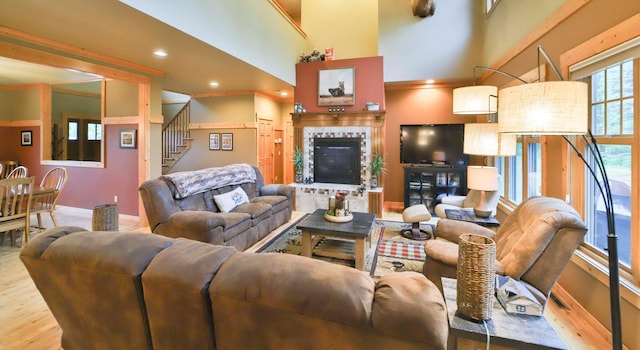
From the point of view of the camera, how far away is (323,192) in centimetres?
603

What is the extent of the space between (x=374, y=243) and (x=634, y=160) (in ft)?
9.20

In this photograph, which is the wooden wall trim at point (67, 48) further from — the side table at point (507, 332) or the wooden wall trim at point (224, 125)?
the side table at point (507, 332)

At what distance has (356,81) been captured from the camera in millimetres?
6094

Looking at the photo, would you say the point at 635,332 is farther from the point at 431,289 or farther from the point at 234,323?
the point at 234,323

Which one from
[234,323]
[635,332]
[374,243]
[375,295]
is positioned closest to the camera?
[375,295]

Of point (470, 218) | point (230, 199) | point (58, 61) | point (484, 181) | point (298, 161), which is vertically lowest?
point (470, 218)

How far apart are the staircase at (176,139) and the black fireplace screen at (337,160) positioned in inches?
143

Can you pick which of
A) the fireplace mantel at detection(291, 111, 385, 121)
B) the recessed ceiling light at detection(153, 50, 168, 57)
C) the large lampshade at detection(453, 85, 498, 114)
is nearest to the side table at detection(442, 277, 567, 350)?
the large lampshade at detection(453, 85, 498, 114)

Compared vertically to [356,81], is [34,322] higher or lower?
lower

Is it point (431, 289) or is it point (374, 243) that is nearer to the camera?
point (431, 289)

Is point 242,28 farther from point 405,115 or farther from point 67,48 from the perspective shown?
point 405,115

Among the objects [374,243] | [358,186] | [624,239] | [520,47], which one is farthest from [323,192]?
[624,239]

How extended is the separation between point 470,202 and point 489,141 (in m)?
1.48

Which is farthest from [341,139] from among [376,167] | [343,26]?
[343,26]
